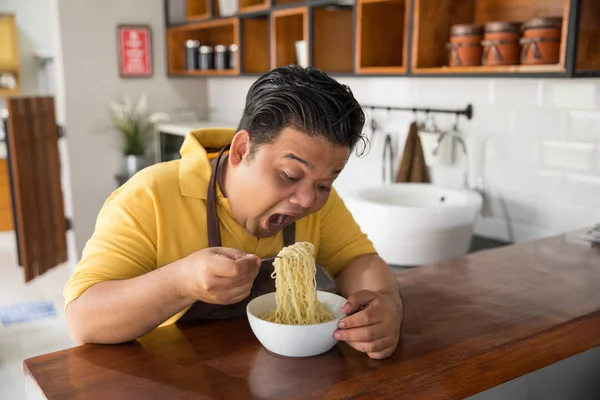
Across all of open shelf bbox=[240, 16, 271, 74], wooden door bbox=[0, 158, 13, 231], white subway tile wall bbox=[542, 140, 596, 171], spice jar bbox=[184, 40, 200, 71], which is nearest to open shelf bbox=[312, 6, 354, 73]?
open shelf bbox=[240, 16, 271, 74]

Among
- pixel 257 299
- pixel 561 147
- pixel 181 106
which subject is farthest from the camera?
pixel 181 106

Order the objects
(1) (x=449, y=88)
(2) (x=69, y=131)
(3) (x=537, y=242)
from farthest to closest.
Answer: (2) (x=69, y=131) → (1) (x=449, y=88) → (3) (x=537, y=242)

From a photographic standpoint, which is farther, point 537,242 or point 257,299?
point 537,242

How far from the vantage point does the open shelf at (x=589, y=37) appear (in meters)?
1.63

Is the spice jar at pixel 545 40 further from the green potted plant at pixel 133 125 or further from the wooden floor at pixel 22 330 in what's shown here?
the green potted plant at pixel 133 125

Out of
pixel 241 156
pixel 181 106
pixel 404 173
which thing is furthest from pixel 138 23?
pixel 241 156

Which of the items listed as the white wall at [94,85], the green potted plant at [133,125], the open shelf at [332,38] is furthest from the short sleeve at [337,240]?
the white wall at [94,85]

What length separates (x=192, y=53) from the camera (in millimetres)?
3672

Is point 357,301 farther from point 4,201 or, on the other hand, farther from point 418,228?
point 4,201

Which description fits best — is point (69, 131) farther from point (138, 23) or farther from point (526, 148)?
point (526, 148)

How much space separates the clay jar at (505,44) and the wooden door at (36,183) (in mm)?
2431

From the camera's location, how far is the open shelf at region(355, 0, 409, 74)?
2.30 metres

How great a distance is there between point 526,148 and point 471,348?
4.14 feet

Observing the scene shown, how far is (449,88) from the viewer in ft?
7.57
